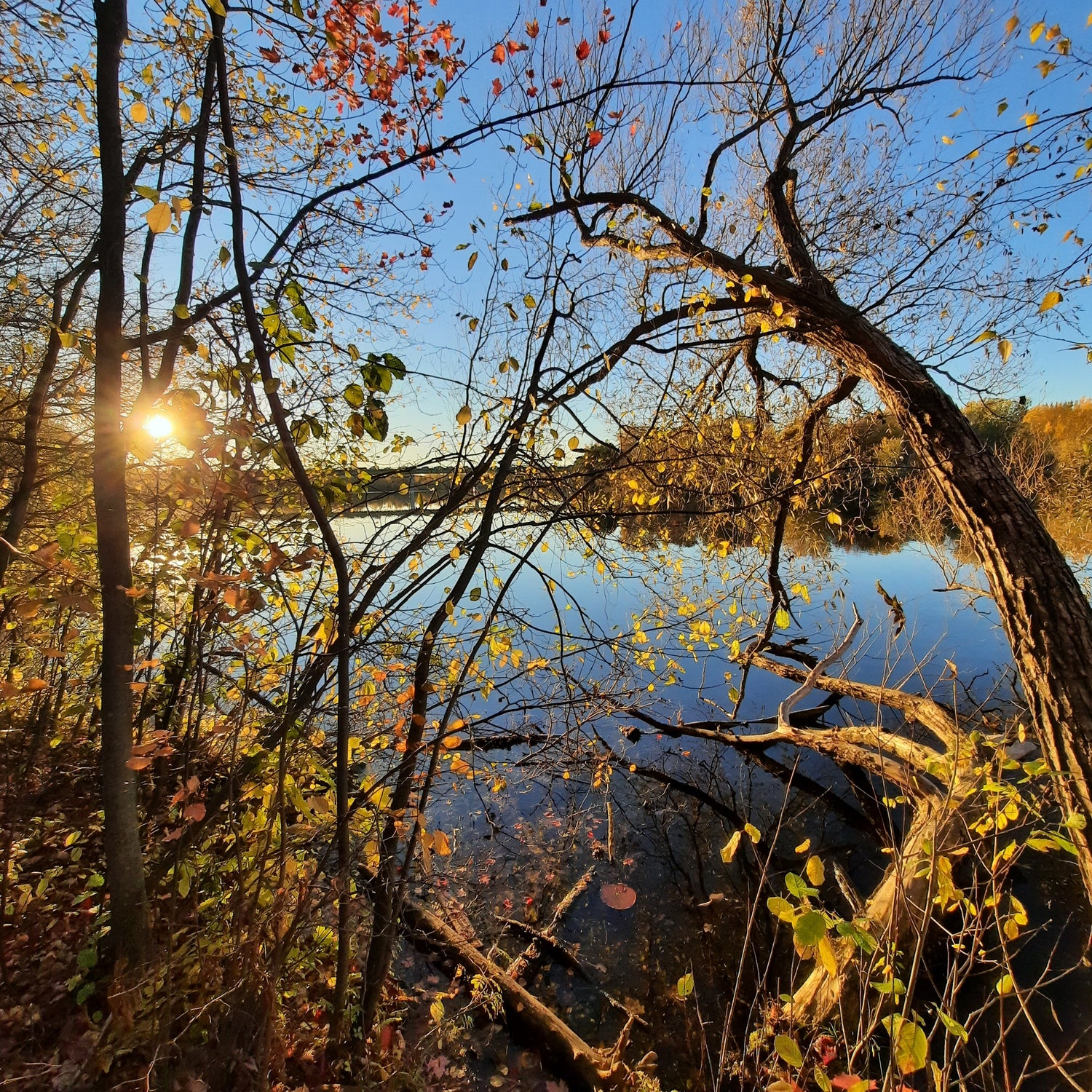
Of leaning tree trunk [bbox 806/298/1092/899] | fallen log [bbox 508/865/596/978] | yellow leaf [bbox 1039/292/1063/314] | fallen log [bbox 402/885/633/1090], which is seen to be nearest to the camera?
yellow leaf [bbox 1039/292/1063/314]

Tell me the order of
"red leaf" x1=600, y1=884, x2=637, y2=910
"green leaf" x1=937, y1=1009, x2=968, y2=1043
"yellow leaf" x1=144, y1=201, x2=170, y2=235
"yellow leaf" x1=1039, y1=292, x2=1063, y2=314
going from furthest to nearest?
"red leaf" x1=600, y1=884, x2=637, y2=910
"yellow leaf" x1=1039, y1=292, x2=1063, y2=314
"green leaf" x1=937, y1=1009, x2=968, y2=1043
"yellow leaf" x1=144, y1=201, x2=170, y2=235

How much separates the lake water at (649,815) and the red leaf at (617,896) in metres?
0.05

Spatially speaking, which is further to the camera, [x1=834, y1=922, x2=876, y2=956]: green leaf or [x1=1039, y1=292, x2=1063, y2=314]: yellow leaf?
[x1=1039, y1=292, x2=1063, y2=314]: yellow leaf

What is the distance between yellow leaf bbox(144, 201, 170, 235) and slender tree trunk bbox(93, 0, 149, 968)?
82 centimetres

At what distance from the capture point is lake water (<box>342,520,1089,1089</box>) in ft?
9.50

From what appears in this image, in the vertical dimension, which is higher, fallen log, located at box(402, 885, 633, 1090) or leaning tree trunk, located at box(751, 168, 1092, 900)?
leaning tree trunk, located at box(751, 168, 1092, 900)

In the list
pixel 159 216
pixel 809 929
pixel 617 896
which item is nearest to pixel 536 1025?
pixel 617 896

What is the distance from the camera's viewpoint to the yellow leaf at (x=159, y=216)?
1075mm

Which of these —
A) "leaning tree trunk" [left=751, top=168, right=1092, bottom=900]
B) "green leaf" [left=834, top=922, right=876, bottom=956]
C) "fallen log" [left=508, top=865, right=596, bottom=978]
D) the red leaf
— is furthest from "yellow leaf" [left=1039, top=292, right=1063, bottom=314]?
the red leaf

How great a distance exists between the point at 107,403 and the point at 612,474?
2113mm

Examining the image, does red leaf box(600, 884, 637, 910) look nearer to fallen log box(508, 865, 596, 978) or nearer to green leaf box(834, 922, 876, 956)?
fallen log box(508, 865, 596, 978)

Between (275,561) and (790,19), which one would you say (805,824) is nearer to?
(275,561)

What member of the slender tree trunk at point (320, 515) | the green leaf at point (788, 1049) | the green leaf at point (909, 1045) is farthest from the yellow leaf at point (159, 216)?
the green leaf at point (909, 1045)

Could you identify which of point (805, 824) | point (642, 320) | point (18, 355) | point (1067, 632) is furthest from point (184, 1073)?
point (805, 824)
